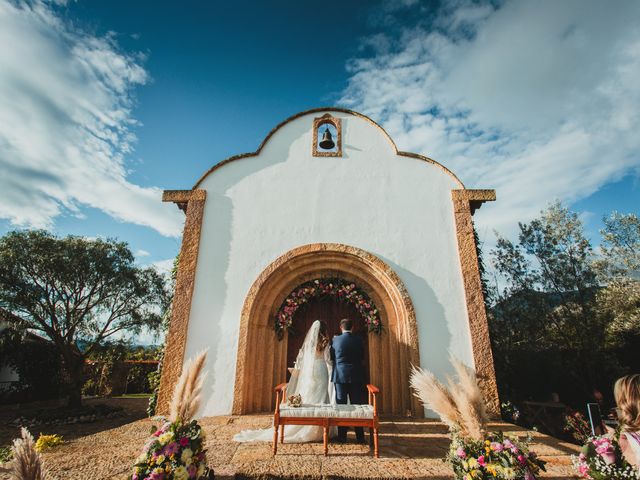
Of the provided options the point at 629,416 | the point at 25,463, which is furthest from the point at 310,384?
the point at 25,463

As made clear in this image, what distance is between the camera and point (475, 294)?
6207mm

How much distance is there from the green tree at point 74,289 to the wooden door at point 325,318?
8.74 metres

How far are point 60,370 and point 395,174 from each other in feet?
50.9

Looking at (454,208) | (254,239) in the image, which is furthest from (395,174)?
(254,239)

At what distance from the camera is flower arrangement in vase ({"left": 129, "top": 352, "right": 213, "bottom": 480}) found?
2.51m

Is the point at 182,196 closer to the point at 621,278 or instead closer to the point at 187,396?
the point at 187,396

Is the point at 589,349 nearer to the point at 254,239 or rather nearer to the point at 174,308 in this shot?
the point at 254,239

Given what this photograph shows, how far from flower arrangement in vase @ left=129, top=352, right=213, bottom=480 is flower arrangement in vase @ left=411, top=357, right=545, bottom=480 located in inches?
72.7

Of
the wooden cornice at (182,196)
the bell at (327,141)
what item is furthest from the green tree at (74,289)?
the bell at (327,141)

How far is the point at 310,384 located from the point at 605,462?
341 centimetres

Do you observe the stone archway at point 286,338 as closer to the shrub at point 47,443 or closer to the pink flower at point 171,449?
the shrub at point 47,443

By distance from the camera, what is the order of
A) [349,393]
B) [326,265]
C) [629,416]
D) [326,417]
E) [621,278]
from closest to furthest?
[629,416], [326,417], [349,393], [326,265], [621,278]

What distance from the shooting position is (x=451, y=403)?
251 centimetres

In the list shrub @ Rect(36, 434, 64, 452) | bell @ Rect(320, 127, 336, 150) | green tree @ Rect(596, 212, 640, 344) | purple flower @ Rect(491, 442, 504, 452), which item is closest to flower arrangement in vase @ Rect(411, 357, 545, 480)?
purple flower @ Rect(491, 442, 504, 452)
